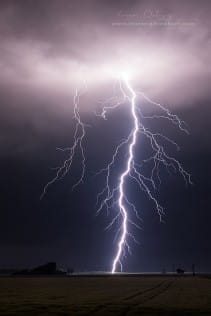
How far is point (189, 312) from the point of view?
62.1 ft

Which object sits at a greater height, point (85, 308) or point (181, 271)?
point (181, 271)

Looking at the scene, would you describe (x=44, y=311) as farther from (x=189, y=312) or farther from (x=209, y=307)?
(x=209, y=307)

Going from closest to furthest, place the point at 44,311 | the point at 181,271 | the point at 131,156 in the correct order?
the point at 44,311 < the point at 131,156 < the point at 181,271

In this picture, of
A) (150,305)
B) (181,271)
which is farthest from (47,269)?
(150,305)

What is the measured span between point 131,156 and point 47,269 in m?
81.4

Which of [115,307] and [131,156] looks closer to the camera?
[115,307]

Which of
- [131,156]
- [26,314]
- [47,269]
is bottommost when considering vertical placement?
[26,314]

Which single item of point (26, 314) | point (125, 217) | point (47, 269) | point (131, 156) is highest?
point (47, 269)

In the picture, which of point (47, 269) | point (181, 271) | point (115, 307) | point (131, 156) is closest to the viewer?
point (115, 307)

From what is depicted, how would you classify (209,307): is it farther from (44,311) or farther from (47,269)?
(47,269)

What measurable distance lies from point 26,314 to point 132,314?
11.7 ft

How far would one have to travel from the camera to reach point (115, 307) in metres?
20.8

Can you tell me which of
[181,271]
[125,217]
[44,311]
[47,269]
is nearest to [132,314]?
[44,311]

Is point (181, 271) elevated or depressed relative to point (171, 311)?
elevated
